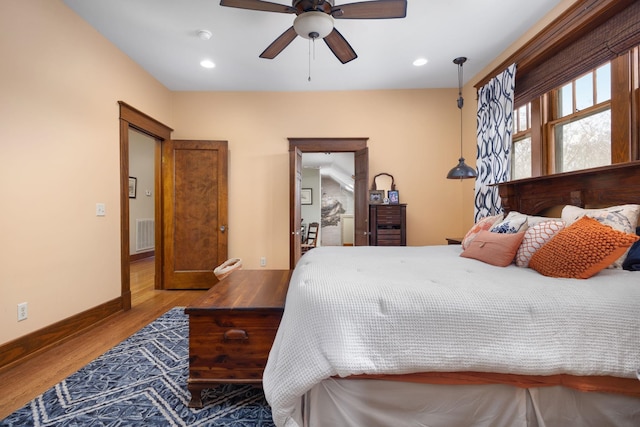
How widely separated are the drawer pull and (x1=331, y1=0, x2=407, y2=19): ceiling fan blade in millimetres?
2096

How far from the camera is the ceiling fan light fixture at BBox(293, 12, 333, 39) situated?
185 centimetres

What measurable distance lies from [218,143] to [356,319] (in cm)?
349

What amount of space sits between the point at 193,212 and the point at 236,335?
2.86 m

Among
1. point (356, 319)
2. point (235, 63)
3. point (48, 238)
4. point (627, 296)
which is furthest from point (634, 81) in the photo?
point (48, 238)

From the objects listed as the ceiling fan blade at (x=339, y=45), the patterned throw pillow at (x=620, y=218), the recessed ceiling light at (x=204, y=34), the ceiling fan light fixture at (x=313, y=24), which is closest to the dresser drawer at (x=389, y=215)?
the ceiling fan blade at (x=339, y=45)

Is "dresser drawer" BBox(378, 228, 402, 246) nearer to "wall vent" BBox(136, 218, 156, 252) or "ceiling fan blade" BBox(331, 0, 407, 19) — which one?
"ceiling fan blade" BBox(331, 0, 407, 19)

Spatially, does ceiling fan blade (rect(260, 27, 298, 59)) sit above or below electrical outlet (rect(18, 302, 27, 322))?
above

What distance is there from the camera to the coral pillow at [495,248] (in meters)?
1.61

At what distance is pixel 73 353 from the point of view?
6.85 ft

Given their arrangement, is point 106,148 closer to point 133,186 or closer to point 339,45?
point 339,45

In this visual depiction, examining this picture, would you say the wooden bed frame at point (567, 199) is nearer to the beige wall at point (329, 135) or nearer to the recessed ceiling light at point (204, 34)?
the beige wall at point (329, 135)

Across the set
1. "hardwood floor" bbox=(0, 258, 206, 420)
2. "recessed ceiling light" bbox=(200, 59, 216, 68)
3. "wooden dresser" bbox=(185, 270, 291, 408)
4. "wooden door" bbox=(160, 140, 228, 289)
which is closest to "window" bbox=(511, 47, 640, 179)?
"wooden dresser" bbox=(185, 270, 291, 408)

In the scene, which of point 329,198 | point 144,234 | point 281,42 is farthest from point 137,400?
point 329,198

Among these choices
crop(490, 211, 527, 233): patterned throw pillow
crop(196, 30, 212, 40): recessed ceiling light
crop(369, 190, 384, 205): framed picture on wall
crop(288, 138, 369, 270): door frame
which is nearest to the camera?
crop(490, 211, 527, 233): patterned throw pillow
